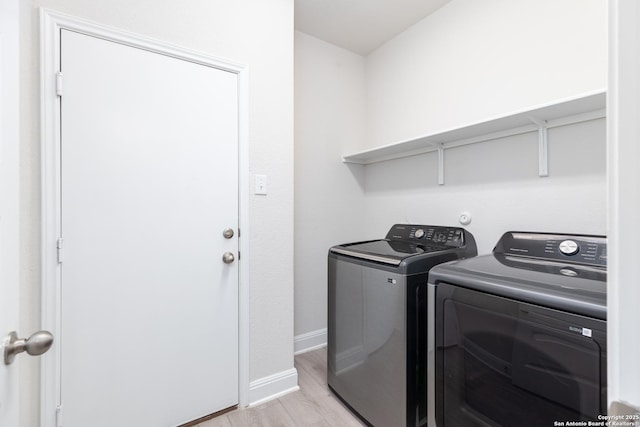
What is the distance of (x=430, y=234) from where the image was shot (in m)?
1.80

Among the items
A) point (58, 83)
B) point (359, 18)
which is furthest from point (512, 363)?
point (359, 18)

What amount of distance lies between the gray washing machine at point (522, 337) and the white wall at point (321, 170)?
126 cm

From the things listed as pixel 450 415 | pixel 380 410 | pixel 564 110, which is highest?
pixel 564 110

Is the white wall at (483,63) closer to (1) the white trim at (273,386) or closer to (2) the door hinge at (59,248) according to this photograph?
(1) the white trim at (273,386)

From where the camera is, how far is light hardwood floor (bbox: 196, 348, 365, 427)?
1481 mm

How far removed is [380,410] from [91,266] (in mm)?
1541

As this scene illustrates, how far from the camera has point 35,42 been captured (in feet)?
3.74

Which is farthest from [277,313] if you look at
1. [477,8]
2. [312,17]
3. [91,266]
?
[477,8]

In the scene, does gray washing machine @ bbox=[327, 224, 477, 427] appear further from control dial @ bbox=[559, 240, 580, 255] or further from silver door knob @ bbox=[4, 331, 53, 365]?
silver door knob @ bbox=[4, 331, 53, 365]

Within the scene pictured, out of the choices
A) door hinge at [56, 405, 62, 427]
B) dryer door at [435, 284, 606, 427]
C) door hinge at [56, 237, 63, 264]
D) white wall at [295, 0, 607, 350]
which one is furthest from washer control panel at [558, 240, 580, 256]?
door hinge at [56, 405, 62, 427]

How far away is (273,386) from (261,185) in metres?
1.24

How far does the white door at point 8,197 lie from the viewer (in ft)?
1.73

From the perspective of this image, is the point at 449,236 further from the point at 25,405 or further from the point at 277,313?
the point at 25,405

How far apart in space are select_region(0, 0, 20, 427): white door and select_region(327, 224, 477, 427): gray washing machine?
124 cm
